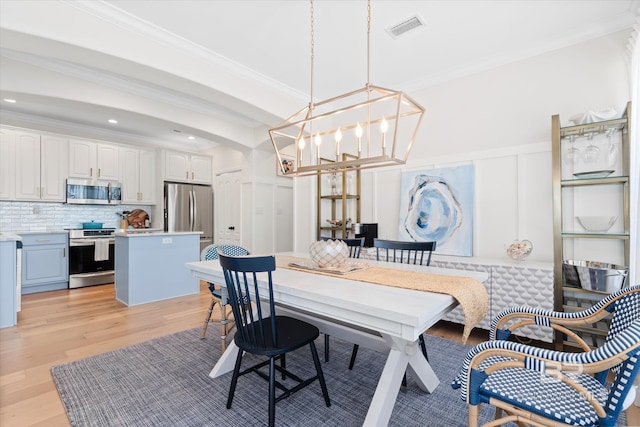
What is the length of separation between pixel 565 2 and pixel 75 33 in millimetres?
3883

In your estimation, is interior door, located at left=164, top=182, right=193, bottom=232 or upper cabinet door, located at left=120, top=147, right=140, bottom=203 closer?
upper cabinet door, located at left=120, top=147, right=140, bottom=203

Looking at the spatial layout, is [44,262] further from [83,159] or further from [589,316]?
[589,316]

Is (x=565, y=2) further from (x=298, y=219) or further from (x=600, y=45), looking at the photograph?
(x=298, y=219)

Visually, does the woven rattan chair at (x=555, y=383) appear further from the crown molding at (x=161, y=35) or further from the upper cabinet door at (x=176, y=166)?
the upper cabinet door at (x=176, y=166)

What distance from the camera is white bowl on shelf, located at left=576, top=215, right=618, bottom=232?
2.52 metres

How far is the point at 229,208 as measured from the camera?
641 cm

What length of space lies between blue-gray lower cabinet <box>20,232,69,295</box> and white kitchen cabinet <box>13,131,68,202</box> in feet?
2.35

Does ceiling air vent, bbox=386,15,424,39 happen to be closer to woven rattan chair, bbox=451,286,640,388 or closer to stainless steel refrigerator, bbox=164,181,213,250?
woven rattan chair, bbox=451,286,640,388

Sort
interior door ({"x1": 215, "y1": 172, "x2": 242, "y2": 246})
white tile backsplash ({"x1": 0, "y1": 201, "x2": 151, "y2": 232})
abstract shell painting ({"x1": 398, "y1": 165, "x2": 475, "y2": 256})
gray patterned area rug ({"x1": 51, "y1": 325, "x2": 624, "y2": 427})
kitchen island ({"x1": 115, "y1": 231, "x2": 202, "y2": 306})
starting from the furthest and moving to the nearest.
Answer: interior door ({"x1": 215, "y1": 172, "x2": 242, "y2": 246})
white tile backsplash ({"x1": 0, "y1": 201, "x2": 151, "y2": 232})
kitchen island ({"x1": 115, "y1": 231, "x2": 202, "y2": 306})
abstract shell painting ({"x1": 398, "y1": 165, "x2": 475, "y2": 256})
gray patterned area rug ({"x1": 51, "y1": 325, "x2": 624, "y2": 427})

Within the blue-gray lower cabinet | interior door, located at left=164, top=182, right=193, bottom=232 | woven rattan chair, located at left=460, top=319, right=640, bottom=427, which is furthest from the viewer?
interior door, located at left=164, top=182, right=193, bottom=232

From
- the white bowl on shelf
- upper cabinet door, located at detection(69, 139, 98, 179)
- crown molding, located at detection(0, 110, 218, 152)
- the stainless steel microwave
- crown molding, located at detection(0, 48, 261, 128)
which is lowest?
the white bowl on shelf

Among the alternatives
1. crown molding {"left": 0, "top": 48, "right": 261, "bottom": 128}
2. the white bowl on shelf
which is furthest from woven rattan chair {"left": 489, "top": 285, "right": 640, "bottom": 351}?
crown molding {"left": 0, "top": 48, "right": 261, "bottom": 128}

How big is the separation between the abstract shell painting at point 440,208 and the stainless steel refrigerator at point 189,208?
4.27 metres

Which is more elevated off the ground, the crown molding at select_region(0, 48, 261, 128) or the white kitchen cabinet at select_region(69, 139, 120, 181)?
the crown molding at select_region(0, 48, 261, 128)
